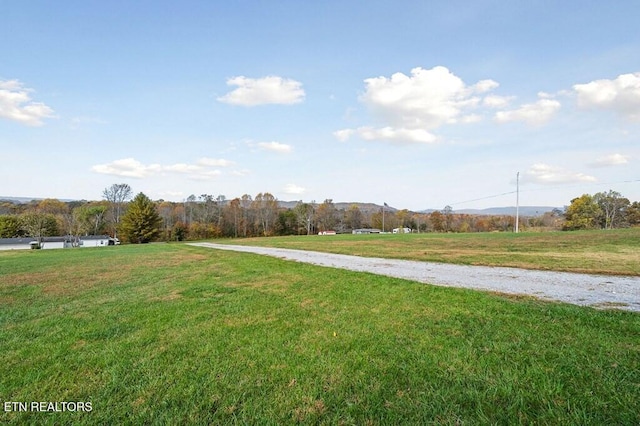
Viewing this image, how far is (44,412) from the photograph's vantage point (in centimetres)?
256

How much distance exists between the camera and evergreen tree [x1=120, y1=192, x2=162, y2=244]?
177 feet

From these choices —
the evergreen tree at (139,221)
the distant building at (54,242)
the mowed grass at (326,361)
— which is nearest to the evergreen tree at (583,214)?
the mowed grass at (326,361)

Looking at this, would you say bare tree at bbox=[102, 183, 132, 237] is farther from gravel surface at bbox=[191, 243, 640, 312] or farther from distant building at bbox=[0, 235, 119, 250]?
gravel surface at bbox=[191, 243, 640, 312]

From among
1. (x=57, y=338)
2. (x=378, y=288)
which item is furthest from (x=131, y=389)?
(x=378, y=288)

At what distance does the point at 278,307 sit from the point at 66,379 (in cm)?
313

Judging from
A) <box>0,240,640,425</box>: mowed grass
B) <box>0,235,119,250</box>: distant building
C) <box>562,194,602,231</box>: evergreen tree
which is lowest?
<box>0,235,119,250</box>: distant building

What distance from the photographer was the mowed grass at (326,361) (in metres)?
2.51

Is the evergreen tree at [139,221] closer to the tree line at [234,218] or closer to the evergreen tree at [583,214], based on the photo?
the tree line at [234,218]

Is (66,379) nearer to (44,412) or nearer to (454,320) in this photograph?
(44,412)

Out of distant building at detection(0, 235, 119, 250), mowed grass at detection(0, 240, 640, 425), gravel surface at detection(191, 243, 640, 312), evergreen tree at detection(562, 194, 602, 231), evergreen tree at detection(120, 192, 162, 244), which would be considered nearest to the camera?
mowed grass at detection(0, 240, 640, 425)

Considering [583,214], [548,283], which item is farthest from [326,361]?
[583,214]

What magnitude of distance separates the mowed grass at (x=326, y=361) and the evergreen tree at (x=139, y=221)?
53.9m

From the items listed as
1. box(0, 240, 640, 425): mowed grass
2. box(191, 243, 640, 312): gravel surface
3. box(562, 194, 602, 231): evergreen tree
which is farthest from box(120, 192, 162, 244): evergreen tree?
box(562, 194, 602, 231): evergreen tree

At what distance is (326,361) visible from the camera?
11.1ft
